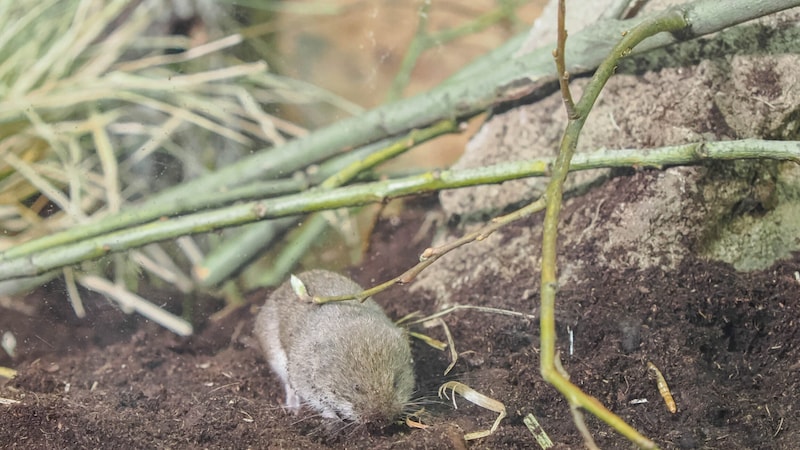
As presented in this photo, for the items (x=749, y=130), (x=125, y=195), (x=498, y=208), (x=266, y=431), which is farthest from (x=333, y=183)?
(x=749, y=130)

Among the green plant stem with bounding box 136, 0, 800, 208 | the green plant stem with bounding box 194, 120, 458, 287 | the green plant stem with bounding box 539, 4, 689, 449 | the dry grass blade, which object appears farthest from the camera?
the green plant stem with bounding box 194, 120, 458, 287

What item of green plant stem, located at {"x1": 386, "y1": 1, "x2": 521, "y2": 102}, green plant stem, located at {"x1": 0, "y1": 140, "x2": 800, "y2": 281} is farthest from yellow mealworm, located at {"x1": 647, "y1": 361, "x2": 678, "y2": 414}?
green plant stem, located at {"x1": 386, "y1": 1, "x2": 521, "y2": 102}

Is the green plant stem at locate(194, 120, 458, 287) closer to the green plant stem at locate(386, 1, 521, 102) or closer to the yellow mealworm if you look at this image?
the green plant stem at locate(386, 1, 521, 102)

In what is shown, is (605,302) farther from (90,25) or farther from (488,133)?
(90,25)

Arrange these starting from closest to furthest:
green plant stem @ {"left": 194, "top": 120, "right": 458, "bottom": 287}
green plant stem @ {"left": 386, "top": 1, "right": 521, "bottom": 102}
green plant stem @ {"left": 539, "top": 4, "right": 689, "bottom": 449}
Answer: green plant stem @ {"left": 539, "top": 4, "right": 689, "bottom": 449}
green plant stem @ {"left": 194, "top": 120, "right": 458, "bottom": 287}
green plant stem @ {"left": 386, "top": 1, "right": 521, "bottom": 102}

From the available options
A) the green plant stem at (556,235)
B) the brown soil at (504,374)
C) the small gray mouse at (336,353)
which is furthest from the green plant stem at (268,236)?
the green plant stem at (556,235)

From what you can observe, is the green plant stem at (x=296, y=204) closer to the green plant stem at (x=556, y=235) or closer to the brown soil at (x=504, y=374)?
the brown soil at (x=504, y=374)

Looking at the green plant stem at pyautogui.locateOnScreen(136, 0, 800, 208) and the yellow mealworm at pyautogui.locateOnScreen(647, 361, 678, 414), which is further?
the green plant stem at pyautogui.locateOnScreen(136, 0, 800, 208)
